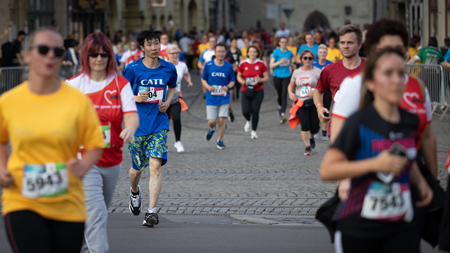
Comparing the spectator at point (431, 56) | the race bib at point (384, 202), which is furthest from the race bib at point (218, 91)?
the race bib at point (384, 202)

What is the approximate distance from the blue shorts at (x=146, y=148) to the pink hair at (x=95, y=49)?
1.95 meters

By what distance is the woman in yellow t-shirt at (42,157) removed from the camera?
367 centimetres

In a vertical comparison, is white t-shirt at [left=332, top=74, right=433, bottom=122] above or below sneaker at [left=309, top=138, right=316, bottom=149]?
above

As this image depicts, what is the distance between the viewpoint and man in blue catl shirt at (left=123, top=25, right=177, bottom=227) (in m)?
7.03

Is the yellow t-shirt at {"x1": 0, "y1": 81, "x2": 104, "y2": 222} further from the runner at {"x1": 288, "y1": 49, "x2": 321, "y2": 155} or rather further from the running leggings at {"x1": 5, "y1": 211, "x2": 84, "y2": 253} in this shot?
the runner at {"x1": 288, "y1": 49, "x2": 321, "y2": 155}

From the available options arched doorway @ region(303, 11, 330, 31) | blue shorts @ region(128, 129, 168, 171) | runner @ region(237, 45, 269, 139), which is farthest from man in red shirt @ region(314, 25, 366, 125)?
arched doorway @ region(303, 11, 330, 31)

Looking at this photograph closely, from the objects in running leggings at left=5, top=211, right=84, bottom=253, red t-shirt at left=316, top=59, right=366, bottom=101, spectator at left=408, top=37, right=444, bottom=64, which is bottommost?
running leggings at left=5, top=211, right=84, bottom=253

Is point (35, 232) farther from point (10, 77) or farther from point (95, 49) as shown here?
point (10, 77)

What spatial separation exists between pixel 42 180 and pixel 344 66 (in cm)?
337

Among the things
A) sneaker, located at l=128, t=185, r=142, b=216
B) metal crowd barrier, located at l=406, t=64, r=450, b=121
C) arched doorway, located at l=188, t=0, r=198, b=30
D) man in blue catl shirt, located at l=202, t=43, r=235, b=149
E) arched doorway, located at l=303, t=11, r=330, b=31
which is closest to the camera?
sneaker, located at l=128, t=185, r=142, b=216

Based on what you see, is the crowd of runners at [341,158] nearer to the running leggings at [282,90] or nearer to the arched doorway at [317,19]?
the running leggings at [282,90]

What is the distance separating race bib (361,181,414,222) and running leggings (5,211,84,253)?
1.48 metres

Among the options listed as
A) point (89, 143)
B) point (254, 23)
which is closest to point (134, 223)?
point (89, 143)

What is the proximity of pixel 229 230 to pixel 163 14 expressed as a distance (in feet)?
124
